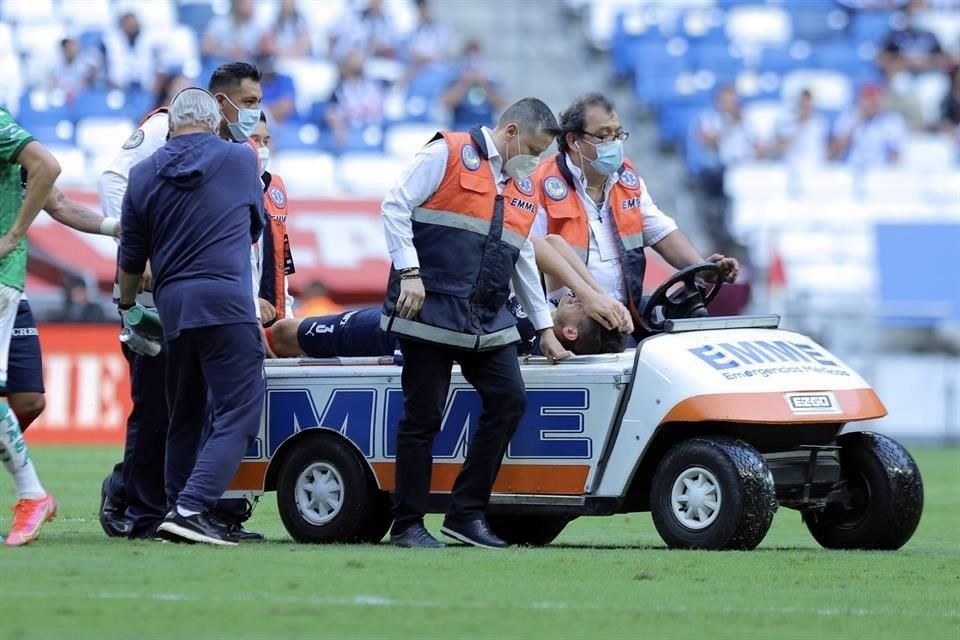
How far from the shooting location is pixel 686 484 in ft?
28.5

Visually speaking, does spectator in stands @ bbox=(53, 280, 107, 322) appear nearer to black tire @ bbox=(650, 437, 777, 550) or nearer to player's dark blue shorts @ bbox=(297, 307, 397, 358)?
player's dark blue shorts @ bbox=(297, 307, 397, 358)

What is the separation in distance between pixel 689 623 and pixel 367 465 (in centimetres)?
333

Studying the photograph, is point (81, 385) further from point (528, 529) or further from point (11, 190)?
point (11, 190)

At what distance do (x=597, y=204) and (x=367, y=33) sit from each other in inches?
528

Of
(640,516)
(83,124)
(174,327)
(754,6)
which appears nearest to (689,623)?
(174,327)

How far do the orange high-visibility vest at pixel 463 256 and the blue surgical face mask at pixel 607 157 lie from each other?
913 mm

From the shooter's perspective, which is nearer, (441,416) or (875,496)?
(441,416)

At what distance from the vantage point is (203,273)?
841 cm

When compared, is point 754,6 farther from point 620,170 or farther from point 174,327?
point 174,327

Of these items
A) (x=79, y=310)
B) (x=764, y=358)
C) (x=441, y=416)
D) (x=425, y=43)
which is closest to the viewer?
(x=441, y=416)

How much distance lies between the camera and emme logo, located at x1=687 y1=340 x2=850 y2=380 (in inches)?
349

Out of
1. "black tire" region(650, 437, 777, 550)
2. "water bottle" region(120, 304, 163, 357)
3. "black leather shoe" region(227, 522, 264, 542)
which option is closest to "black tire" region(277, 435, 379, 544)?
"black leather shoe" region(227, 522, 264, 542)

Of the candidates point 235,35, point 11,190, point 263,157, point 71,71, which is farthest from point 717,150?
point 11,190

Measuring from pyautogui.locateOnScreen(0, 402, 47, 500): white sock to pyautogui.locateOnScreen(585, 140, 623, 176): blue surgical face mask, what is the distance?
10.1ft
